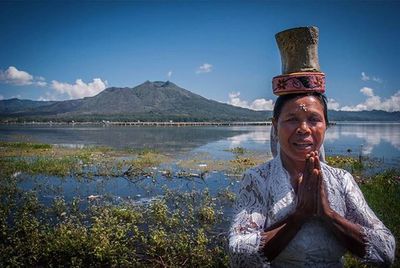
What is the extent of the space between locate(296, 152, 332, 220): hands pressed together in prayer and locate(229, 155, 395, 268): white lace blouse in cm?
12

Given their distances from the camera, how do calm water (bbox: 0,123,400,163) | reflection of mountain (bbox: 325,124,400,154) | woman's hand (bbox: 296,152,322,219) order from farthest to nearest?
1. reflection of mountain (bbox: 325,124,400,154)
2. calm water (bbox: 0,123,400,163)
3. woman's hand (bbox: 296,152,322,219)

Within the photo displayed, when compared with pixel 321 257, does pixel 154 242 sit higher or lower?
lower

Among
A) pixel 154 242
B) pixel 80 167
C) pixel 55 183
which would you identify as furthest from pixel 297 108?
pixel 80 167

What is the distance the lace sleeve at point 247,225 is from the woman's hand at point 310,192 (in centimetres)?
25

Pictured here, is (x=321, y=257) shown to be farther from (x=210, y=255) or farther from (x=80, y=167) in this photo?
(x=80, y=167)

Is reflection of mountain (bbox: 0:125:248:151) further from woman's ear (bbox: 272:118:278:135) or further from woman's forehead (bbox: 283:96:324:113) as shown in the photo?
woman's forehead (bbox: 283:96:324:113)

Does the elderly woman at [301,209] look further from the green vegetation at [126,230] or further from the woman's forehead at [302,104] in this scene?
the green vegetation at [126,230]

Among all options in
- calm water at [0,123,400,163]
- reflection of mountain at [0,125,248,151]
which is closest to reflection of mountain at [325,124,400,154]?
calm water at [0,123,400,163]

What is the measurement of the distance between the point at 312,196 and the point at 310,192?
24 millimetres

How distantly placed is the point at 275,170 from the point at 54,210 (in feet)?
30.1

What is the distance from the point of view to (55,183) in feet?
47.9

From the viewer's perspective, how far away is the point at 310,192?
182cm

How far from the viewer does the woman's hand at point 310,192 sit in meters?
1.82

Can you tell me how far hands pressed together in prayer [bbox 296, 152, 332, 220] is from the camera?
1.82 meters
